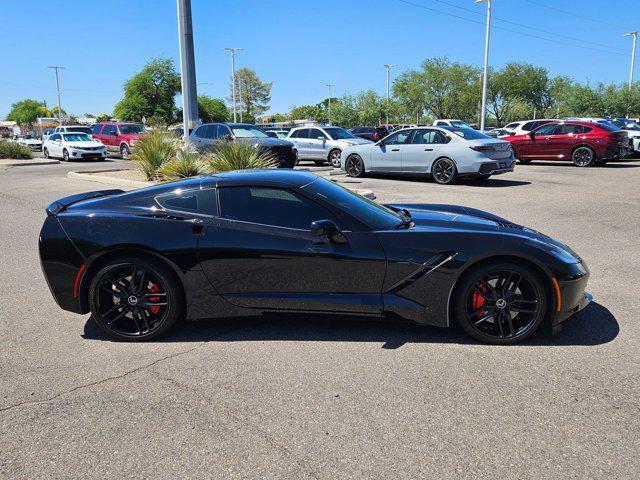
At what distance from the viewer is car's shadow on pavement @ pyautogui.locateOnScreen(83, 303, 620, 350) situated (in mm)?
4133

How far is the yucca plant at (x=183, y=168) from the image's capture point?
1295 centimetres

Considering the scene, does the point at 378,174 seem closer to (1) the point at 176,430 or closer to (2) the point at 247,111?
(1) the point at 176,430

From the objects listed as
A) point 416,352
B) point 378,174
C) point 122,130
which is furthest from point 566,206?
point 122,130

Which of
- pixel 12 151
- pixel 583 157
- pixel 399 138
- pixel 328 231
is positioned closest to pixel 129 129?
pixel 12 151

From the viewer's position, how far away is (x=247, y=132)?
1717 centimetres

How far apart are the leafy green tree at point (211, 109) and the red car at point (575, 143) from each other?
200 ft

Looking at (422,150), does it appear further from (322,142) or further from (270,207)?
(270,207)

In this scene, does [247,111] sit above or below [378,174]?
above

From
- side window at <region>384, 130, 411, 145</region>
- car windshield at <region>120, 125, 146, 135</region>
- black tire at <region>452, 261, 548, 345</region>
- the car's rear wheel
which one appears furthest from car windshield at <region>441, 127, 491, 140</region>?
car windshield at <region>120, 125, 146, 135</region>

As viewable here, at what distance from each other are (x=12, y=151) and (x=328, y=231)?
27.4 meters

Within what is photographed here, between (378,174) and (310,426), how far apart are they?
13746 mm

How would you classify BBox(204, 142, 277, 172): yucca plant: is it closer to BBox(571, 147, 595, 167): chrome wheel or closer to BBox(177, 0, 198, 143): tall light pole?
BBox(177, 0, 198, 143): tall light pole

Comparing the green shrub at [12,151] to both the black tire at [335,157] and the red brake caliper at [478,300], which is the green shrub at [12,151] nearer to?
the black tire at [335,157]

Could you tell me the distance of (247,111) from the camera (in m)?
101
